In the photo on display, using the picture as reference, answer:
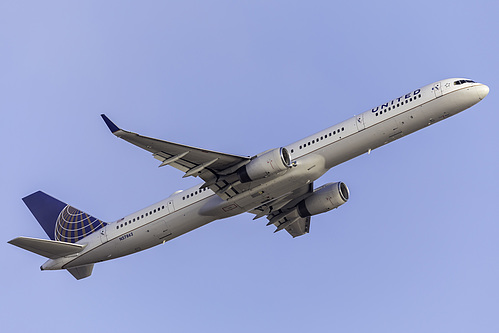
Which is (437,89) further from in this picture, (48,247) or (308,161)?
(48,247)

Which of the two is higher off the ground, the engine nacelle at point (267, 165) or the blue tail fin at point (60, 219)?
the blue tail fin at point (60, 219)

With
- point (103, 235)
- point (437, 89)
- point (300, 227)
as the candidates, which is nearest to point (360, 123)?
point (437, 89)

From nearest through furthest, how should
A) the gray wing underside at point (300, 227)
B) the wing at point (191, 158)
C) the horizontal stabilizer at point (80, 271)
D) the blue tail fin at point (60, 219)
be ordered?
the wing at point (191, 158) → the horizontal stabilizer at point (80, 271) → the blue tail fin at point (60, 219) → the gray wing underside at point (300, 227)

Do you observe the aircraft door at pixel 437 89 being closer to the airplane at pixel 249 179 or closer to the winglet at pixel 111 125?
the airplane at pixel 249 179

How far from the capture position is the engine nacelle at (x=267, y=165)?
156 feet

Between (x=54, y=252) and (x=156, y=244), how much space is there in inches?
309

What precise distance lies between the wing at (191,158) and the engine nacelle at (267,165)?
0.70m

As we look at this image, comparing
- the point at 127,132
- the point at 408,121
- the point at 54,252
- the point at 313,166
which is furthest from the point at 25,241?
the point at 408,121

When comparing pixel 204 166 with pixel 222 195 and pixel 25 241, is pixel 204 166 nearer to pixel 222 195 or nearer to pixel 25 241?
pixel 222 195

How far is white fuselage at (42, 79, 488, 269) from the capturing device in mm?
48312

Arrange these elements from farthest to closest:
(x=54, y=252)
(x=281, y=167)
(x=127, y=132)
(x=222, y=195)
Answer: (x=54, y=252) < (x=222, y=195) < (x=281, y=167) < (x=127, y=132)

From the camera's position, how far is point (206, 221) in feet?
173

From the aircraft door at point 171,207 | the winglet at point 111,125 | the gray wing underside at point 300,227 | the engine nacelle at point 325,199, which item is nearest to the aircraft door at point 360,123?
the engine nacelle at point 325,199

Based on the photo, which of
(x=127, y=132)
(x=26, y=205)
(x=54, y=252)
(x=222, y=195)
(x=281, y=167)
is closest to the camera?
(x=127, y=132)
